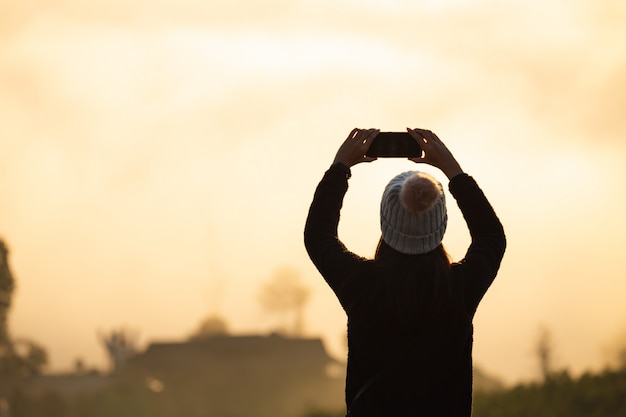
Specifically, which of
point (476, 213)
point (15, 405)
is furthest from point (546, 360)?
point (476, 213)

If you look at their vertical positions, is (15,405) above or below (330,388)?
below

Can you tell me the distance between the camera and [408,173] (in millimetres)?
4152

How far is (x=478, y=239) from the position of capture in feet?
14.5

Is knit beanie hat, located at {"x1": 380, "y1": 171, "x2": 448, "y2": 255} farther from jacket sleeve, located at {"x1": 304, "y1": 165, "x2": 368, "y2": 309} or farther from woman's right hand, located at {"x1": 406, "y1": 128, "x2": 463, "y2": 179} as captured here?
woman's right hand, located at {"x1": 406, "y1": 128, "x2": 463, "y2": 179}

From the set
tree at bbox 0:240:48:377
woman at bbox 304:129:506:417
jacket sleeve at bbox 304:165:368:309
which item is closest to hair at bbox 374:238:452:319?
woman at bbox 304:129:506:417

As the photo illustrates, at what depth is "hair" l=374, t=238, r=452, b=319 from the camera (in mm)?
4172

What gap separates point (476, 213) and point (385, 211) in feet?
1.57

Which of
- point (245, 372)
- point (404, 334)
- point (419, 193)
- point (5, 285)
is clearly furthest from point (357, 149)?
point (245, 372)

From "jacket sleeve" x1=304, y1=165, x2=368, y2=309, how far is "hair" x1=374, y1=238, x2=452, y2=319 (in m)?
0.12

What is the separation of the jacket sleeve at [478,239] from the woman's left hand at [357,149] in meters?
0.36

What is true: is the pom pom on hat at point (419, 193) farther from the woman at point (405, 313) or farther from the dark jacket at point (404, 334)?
the dark jacket at point (404, 334)

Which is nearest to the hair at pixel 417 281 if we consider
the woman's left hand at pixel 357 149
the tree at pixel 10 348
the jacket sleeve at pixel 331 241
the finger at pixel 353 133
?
the jacket sleeve at pixel 331 241

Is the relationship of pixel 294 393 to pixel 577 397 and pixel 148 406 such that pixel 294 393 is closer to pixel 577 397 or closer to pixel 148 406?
pixel 148 406

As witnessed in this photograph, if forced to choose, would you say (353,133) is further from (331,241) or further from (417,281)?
(417,281)
